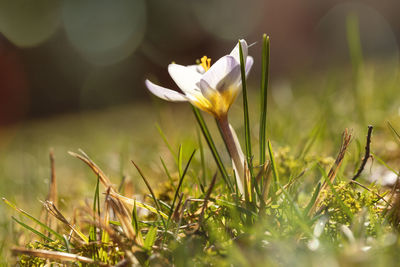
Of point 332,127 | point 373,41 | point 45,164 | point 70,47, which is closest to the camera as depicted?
point 332,127

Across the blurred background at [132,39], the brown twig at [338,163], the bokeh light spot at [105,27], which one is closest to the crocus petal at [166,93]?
the brown twig at [338,163]

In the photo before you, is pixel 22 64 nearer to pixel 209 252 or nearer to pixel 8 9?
pixel 8 9

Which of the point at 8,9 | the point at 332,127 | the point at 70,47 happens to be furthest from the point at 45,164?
the point at 8,9

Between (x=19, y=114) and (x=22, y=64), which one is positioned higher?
(x=22, y=64)

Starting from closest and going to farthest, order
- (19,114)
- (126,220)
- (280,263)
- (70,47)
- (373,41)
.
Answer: (280,263), (126,220), (373,41), (19,114), (70,47)

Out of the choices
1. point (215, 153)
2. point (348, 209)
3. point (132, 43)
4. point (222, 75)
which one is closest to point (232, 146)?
point (215, 153)

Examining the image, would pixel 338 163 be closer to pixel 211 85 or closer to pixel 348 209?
pixel 348 209

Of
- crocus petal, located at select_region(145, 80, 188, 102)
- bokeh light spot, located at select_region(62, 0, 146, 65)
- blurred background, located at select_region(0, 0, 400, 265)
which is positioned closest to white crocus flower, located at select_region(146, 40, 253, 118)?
crocus petal, located at select_region(145, 80, 188, 102)
